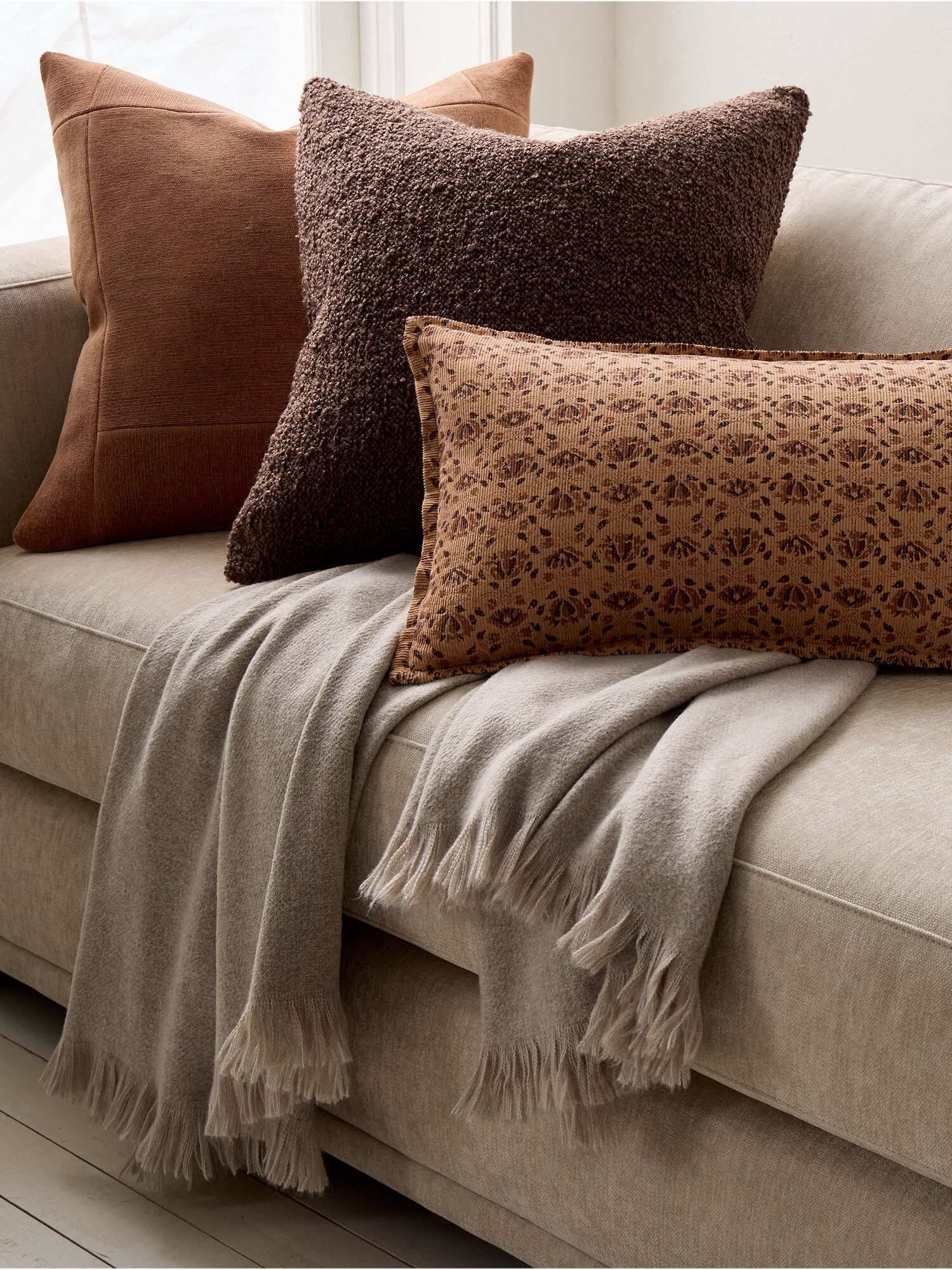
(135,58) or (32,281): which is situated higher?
(135,58)

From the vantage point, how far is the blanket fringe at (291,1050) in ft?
3.79

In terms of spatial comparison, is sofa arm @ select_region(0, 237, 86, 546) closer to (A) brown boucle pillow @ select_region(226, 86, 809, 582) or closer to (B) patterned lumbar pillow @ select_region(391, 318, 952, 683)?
(A) brown boucle pillow @ select_region(226, 86, 809, 582)

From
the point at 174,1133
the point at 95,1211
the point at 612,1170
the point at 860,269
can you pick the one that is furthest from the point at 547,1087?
the point at 860,269

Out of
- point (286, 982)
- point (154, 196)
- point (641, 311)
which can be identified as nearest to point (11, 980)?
point (286, 982)

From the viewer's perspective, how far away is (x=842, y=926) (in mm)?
908

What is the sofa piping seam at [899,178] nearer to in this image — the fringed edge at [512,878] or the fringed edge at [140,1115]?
the fringed edge at [512,878]

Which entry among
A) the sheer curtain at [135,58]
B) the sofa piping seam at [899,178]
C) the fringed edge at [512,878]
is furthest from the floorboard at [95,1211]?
the sheer curtain at [135,58]

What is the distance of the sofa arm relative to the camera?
5.58ft

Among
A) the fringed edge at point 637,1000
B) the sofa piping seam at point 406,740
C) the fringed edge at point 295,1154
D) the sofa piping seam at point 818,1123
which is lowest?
the fringed edge at point 295,1154

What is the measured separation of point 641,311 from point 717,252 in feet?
0.39

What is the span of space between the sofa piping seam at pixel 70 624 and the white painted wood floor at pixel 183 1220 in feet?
1.64

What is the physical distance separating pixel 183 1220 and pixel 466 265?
0.93 metres

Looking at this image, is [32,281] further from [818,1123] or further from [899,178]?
[818,1123]

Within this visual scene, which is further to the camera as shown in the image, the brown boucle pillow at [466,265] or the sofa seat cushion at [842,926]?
the brown boucle pillow at [466,265]
